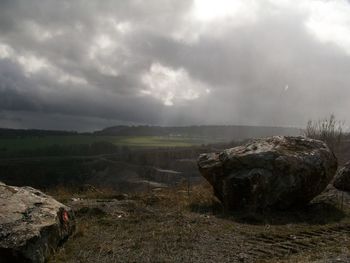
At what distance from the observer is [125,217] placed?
448 inches

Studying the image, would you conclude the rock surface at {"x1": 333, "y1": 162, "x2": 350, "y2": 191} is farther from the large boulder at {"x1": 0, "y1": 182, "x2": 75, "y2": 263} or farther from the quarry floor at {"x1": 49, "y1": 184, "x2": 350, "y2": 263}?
the large boulder at {"x1": 0, "y1": 182, "x2": 75, "y2": 263}

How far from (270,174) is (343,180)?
148 inches

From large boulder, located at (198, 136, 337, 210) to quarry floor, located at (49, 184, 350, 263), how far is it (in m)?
0.42

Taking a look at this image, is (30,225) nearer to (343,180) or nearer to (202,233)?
(202,233)

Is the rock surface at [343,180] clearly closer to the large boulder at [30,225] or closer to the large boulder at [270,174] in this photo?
the large boulder at [270,174]

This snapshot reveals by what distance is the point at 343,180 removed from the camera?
582 inches

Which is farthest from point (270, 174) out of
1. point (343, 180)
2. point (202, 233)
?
point (343, 180)

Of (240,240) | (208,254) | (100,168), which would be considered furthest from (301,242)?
(100,168)

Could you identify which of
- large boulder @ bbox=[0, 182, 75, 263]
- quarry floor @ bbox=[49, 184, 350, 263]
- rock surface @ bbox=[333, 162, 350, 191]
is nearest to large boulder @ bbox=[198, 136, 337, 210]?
quarry floor @ bbox=[49, 184, 350, 263]

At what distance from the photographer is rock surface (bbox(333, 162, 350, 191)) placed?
577 inches

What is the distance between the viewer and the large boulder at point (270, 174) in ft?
40.4

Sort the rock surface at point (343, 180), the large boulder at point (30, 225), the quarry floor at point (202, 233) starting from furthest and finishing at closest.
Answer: the rock surface at point (343, 180)
the quarry floor at point (202, 233)
the large boulder at point (30, 225)

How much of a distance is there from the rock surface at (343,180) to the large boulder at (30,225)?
29.9 feet

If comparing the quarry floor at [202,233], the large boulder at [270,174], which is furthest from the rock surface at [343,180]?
the large boulder at [270,174]
